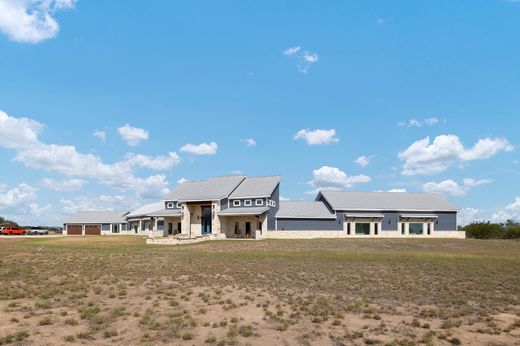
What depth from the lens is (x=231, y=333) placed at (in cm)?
1068

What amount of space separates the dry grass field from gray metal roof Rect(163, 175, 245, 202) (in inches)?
1437

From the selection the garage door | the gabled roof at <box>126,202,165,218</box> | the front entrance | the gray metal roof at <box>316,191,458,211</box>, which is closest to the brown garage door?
the garage door

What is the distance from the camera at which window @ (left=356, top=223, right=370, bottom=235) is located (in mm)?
62250

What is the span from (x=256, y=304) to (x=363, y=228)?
168 ft

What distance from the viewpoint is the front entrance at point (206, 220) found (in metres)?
60.0

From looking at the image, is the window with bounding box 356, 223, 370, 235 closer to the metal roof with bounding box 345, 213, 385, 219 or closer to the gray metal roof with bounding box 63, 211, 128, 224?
the metal roof with bounding box 345, 213, 385, 219

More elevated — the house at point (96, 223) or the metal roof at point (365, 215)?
the metal roof at point (365, 215)

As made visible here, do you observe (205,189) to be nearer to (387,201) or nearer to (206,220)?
(206,220)

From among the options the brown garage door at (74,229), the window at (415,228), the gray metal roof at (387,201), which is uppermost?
the gray metal roof at (387,201)

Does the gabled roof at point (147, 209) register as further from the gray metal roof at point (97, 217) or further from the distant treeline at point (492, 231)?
the distant treeline at point (492, 231)

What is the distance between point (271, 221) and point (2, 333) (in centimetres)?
4910

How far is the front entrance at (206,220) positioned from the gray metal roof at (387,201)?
1949 cm

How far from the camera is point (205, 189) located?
6475cm

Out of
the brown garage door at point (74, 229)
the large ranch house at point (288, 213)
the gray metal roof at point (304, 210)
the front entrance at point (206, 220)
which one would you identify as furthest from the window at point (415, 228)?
the brown garage door at point (74, 229)
